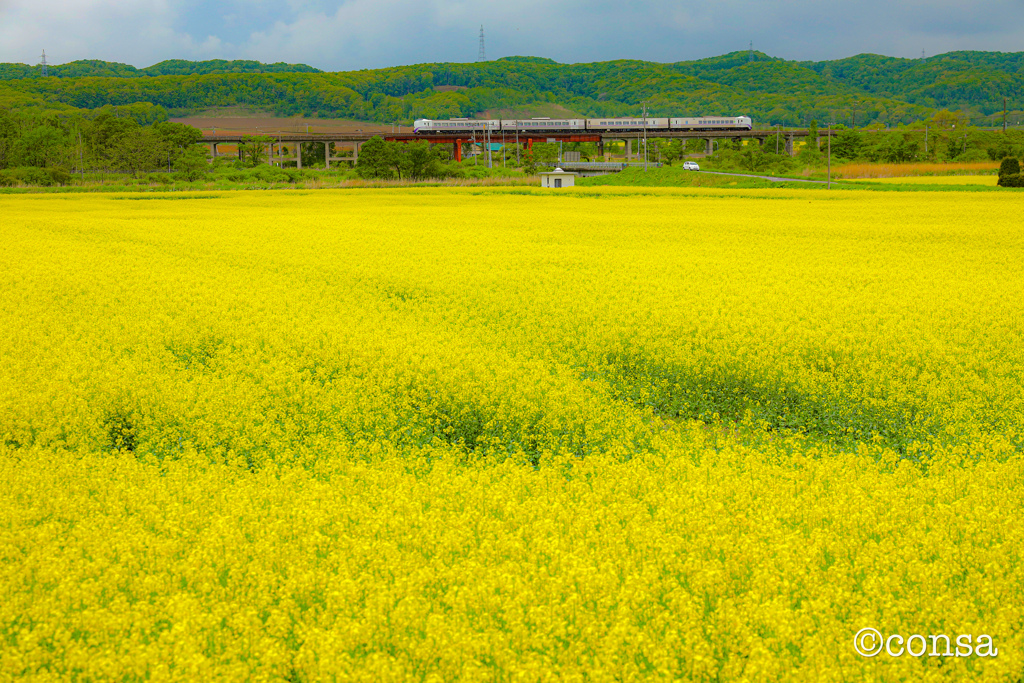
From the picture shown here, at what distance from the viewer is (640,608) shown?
454 centimetres

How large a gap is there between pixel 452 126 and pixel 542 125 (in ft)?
46.6

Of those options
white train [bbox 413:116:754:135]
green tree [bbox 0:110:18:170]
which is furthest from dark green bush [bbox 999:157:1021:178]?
green tree [bbox 0:110:18:170]

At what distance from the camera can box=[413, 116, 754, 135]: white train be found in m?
113

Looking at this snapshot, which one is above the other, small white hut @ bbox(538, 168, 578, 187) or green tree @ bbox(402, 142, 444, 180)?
green tree @ bbox(402, 142, 444, 180)

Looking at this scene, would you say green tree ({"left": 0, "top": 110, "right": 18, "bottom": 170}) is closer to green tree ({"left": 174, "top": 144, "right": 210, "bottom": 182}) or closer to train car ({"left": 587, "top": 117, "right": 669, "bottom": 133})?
green tree ({"left": 174, "top": 144, "right": 210, "bottom": 182})

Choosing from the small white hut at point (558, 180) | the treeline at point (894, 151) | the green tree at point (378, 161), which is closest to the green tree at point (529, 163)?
the green tree at point (378, 161)

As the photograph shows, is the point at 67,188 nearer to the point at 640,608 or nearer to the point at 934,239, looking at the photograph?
the point at 934,239

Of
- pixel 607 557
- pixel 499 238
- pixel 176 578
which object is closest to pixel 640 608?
pixel 607 557

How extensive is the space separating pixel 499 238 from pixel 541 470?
17039mm

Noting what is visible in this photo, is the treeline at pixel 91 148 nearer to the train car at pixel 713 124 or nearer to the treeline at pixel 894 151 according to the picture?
the treeline at pixel 894 151

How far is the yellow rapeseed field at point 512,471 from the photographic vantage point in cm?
428

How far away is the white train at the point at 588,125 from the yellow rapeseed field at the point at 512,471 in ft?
326

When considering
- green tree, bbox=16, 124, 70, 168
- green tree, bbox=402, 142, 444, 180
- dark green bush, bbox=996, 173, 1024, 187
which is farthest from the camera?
green tree, bbox=16, 124, 70, 168

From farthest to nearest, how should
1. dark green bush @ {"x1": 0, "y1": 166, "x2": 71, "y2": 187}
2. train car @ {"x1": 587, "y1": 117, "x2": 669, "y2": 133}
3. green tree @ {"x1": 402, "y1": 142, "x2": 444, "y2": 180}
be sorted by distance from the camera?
1. train car @ {"x1": 587, "y1": 117, "x2": 669, "y2": 133}
2. green tree @ {"x1": 402, "y1": 142, "x2": 444, "y2": 180}
3. dark green bush @ {"x1": 0, "y1": 166, "x2": 71, "y2": 187}
